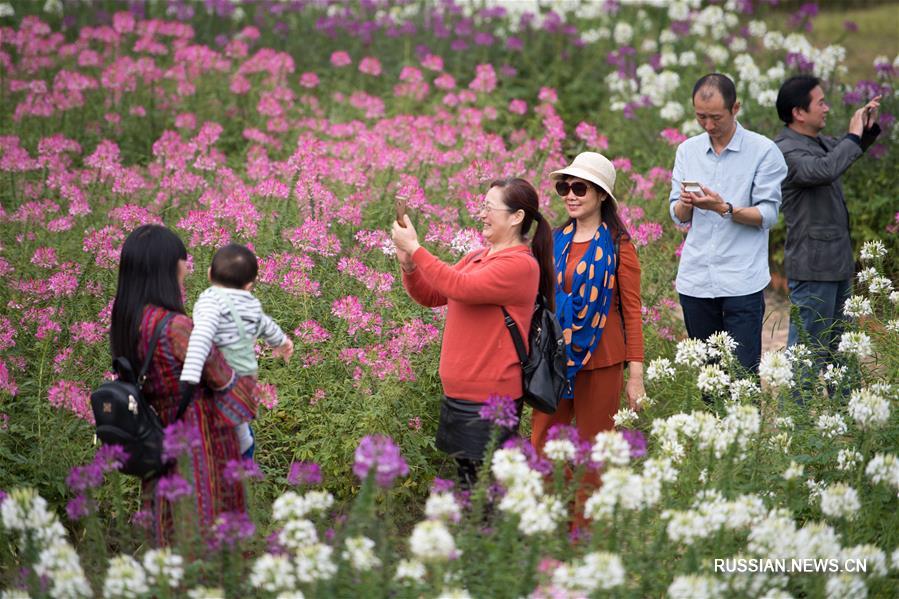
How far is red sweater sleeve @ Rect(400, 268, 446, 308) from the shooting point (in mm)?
4039

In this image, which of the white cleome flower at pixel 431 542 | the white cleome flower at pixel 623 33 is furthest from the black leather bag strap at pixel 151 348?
the white cleome flower at pixel 623 33

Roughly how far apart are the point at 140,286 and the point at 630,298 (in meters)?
2.00

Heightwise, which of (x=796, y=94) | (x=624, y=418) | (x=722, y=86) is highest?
(x=722, y=86)

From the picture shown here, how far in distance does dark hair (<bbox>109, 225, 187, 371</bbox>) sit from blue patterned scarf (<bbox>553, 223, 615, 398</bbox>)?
5.29 feet

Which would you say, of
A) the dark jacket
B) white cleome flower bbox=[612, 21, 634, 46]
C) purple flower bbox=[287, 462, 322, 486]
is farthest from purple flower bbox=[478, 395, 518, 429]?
white cleome flower bbox=[612, 21, 634, 46]

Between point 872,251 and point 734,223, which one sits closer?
point 734,223

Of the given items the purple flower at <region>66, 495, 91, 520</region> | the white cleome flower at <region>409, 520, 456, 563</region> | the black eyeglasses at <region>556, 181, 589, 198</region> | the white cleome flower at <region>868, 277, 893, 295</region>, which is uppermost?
the black eyeglasses at <region>556, 181, 589, 198</region>

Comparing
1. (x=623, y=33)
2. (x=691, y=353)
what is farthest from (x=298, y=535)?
(x=623, y=33)

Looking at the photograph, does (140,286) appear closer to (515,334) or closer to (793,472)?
(515,334)

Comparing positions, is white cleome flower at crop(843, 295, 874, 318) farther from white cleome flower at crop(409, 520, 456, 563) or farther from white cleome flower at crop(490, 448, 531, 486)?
white cleome flower at crop(409, 520, 456, 563)

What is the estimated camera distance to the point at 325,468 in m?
4.77

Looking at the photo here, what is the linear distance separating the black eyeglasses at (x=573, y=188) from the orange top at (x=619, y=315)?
Result: 0.69ft

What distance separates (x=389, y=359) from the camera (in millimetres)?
4656

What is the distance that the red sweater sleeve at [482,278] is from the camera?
148 inches
